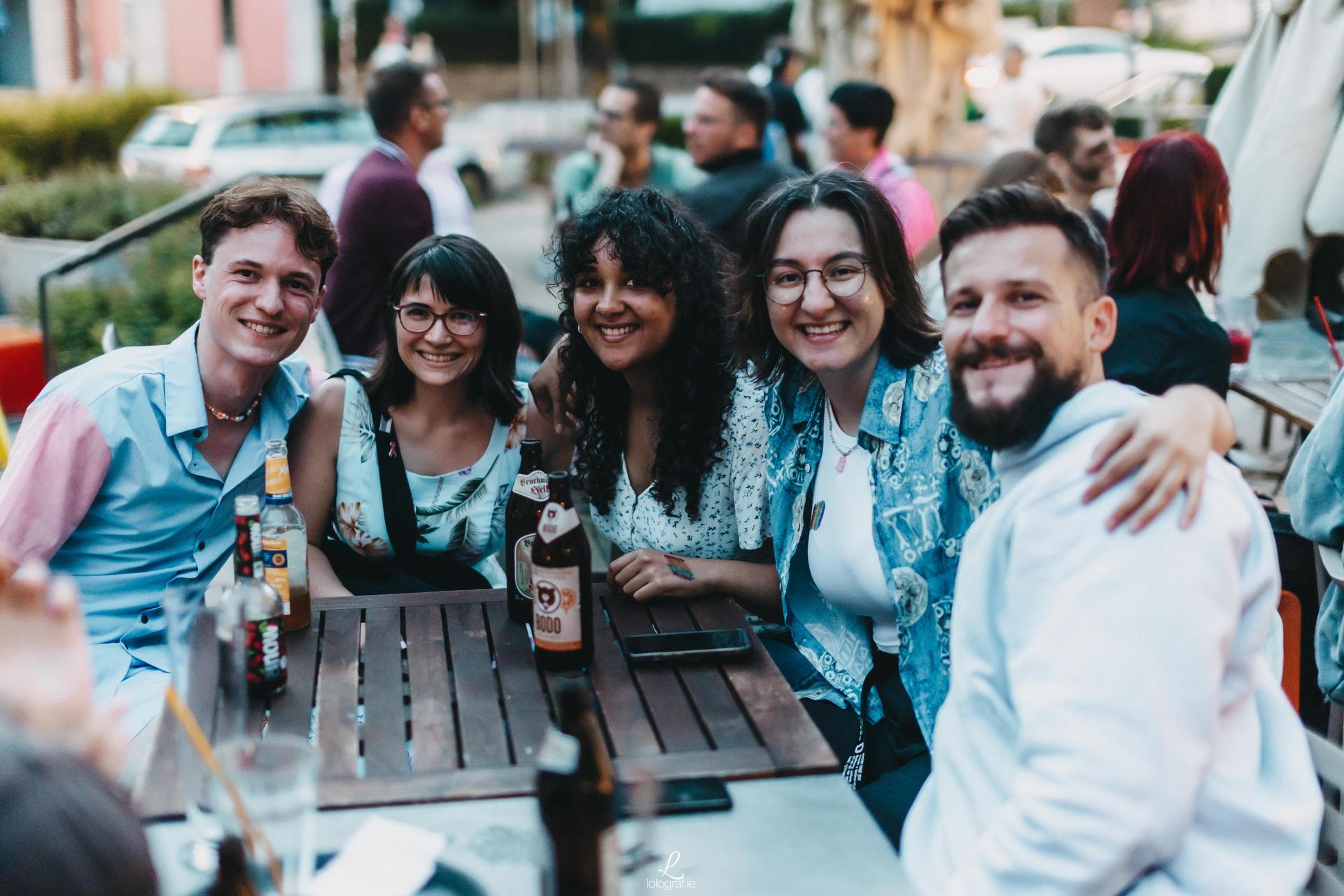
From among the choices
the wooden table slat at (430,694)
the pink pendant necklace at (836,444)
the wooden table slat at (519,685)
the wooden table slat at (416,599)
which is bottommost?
the wooden table slat at (519,685)

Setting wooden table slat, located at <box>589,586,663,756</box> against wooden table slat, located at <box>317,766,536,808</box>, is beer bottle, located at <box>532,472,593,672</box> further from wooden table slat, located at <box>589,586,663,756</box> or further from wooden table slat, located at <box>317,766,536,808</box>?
wooden table slat, located at <box>317,766,536,808</box>

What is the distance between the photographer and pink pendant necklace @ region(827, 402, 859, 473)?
262 centimetres

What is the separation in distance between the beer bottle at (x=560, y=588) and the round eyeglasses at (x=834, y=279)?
0.69m

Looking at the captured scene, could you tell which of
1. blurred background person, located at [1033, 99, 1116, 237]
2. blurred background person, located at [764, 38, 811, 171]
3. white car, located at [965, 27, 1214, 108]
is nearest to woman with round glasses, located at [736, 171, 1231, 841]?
blurred background person, located at [1033, 99, 1116, 237]

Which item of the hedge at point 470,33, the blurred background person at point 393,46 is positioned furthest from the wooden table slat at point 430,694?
the hedge at point 470,33

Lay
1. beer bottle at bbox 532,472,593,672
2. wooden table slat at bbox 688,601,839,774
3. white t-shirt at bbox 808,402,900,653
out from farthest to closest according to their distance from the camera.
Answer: white t-shirt at bbox 808,402,900,653 → beer bottle at bbox 532,472,593,672 → wooden table slat at bbox 688,601,839,774

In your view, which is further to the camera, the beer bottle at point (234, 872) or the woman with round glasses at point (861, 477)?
the woman with round glasses at point (861, 477)

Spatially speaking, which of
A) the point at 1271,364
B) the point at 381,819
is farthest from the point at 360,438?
the point at 1271,364

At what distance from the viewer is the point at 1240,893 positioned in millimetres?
1587

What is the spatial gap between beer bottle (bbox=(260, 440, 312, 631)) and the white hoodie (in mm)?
1303

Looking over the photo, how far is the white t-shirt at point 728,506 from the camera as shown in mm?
2893

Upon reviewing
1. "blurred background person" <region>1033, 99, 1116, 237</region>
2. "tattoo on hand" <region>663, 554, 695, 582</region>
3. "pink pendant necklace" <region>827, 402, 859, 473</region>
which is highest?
"blurred background person" <region>1033, 99, 1116, 237</region>

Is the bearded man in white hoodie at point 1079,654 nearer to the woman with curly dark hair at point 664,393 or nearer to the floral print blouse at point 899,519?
the floral print blouse at point 899,519

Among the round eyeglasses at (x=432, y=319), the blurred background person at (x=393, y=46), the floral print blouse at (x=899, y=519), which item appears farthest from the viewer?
the blurred background person at (x=393, y=46)
